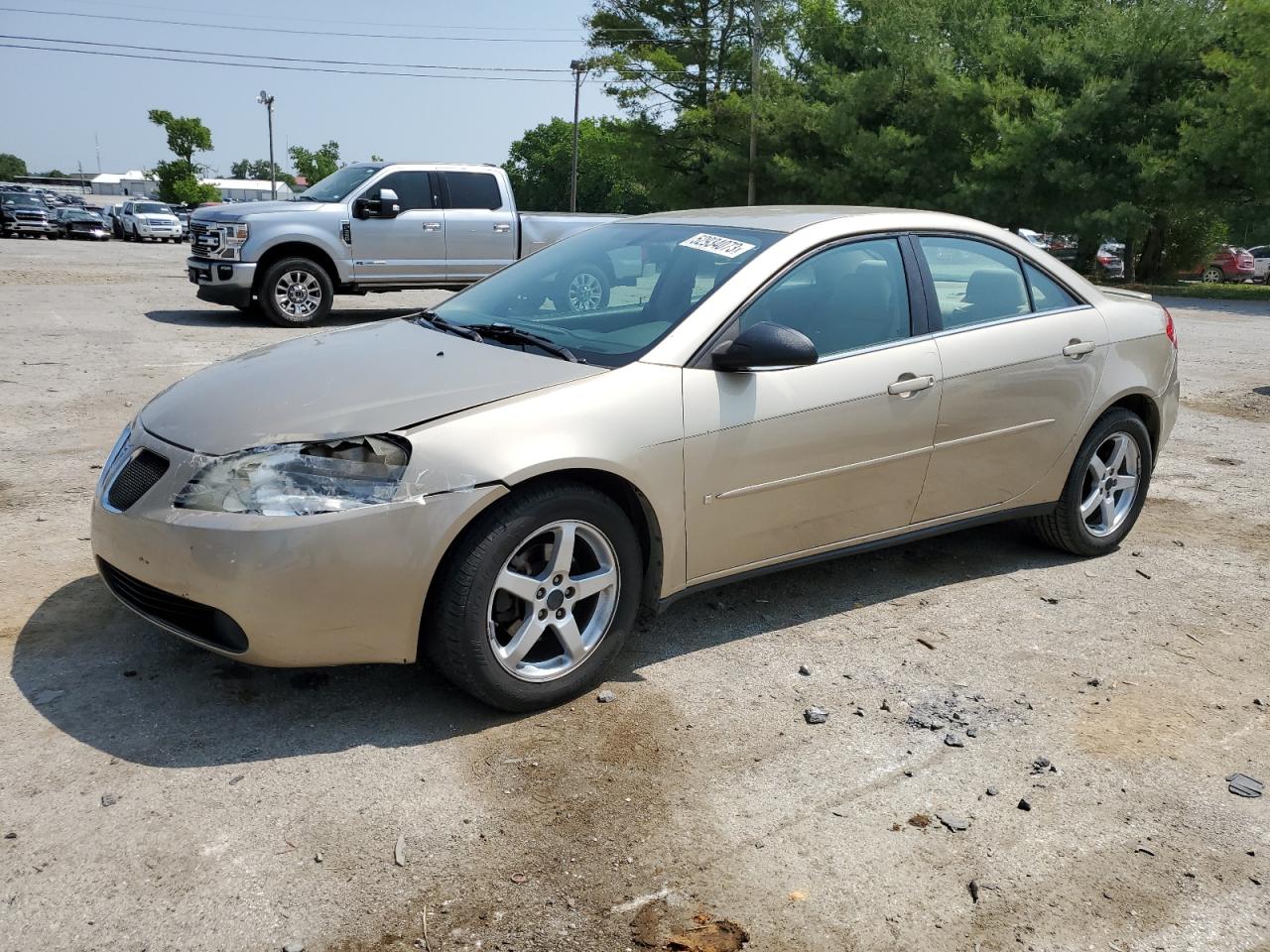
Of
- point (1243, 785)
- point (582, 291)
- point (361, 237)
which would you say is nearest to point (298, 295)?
point (361, 237)

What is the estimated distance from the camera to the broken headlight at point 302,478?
3193 millimetres

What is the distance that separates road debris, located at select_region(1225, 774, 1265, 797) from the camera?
324 cm

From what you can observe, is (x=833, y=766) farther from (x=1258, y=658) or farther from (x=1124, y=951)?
(x=1258, y=658)

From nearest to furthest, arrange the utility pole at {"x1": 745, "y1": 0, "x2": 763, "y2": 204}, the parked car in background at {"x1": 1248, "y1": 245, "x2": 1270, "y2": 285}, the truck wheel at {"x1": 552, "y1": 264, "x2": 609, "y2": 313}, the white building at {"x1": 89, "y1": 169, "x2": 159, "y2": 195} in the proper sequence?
the truck wheel at {"x1": 552, "y1": 264, "x2": 609, "y2": 313} < the utility pole at {"x1": 745, "y1": 0, "x2": 763, "y2": 204} < the parked car in background at {"x1": 1248, "y1": 245, "x2": 1270, "y2": 285} < the white building at {"x1": 89, "y1": 169, "x2": 159, "y2": 195}

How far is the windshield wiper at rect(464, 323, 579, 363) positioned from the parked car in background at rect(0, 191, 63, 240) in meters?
40.1

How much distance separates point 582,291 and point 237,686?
2003 mm

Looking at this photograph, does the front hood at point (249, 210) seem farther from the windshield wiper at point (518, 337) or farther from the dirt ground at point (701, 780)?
the windshield wiper at point (518, 337)

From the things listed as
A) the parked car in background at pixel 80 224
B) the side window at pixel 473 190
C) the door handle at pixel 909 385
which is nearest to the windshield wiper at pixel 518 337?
the door handle at pixel 909 385

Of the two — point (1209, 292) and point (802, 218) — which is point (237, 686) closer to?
point (802, 218)

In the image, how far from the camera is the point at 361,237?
13328 millimetres

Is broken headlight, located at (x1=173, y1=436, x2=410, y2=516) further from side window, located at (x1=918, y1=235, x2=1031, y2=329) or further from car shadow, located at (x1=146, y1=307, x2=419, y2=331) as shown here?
car shadow, located at (x1=146, y1=307, x2=419, y2=331)

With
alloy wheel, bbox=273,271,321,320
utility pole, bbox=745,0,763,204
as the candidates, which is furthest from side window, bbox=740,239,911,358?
utility pole, bbox=745,0,763,204

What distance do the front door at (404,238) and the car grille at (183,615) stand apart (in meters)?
10.4

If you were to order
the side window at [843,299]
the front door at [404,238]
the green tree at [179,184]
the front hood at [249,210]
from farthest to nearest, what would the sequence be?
the green tree at [179,184], the front door at [404,238], the front hood at [249,210], the side window at [843,299]
